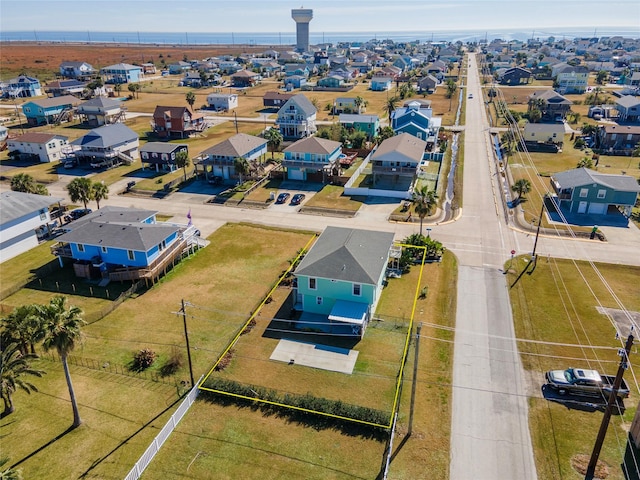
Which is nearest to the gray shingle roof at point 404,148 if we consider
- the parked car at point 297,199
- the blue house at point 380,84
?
the parked car at point 297,199

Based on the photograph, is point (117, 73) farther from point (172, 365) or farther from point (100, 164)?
point (172, 365)

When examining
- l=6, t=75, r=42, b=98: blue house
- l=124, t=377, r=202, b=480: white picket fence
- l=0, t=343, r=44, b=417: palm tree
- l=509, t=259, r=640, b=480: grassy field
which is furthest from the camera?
l=6, t=75, r=42, b=98: blue house

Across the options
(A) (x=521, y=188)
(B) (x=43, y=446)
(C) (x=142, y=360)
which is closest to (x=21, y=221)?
(C) (x=142, y=360)

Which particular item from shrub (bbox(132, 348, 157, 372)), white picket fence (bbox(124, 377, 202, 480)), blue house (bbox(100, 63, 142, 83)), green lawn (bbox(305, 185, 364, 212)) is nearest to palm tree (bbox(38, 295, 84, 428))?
white picket fence (bbox(124, 377, 202, 480))

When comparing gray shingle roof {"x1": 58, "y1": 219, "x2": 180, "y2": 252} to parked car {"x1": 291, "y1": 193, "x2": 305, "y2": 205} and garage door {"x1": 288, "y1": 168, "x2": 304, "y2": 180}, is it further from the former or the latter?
garage door {"x1": 288, "y1": 168, "x2": 304, "y2": 180}

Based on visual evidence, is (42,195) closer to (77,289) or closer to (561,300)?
(77,289)

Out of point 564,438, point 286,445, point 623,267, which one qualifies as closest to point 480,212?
point 623,267
